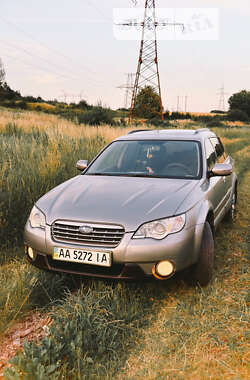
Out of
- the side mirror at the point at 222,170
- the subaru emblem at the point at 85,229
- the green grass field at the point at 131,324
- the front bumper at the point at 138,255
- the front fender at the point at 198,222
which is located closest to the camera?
the green grass field at the point at 131,324

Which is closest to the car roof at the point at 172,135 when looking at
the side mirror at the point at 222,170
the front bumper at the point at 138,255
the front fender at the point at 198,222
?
the side mirror at the point at 222,170

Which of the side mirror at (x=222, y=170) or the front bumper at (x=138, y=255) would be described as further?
the side mirror at (x=222, y=170)

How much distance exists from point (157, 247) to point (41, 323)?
1.22 metres

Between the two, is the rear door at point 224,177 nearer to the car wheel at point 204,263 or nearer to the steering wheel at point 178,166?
the steering wheel at point 178,166

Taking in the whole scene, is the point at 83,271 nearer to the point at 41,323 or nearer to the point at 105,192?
the point at 41,323

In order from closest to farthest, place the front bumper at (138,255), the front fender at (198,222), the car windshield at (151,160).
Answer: the front bumper at (138,255), the front fender at (198,222), the car windshield at (151,160)

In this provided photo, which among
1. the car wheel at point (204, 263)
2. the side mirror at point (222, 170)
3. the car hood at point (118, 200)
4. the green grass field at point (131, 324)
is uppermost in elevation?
the side mirror at point (222, 170)

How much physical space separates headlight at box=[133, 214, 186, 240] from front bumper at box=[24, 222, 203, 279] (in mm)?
36

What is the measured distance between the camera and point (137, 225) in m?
2.86

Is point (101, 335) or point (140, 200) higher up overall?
point (140, 200)

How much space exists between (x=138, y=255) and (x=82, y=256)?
0.48 metres

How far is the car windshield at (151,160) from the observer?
405 centimetres

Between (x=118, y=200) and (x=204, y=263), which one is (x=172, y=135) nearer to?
(x=118, y=200)

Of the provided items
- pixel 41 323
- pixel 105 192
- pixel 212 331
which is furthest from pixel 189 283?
pixel 41 323
